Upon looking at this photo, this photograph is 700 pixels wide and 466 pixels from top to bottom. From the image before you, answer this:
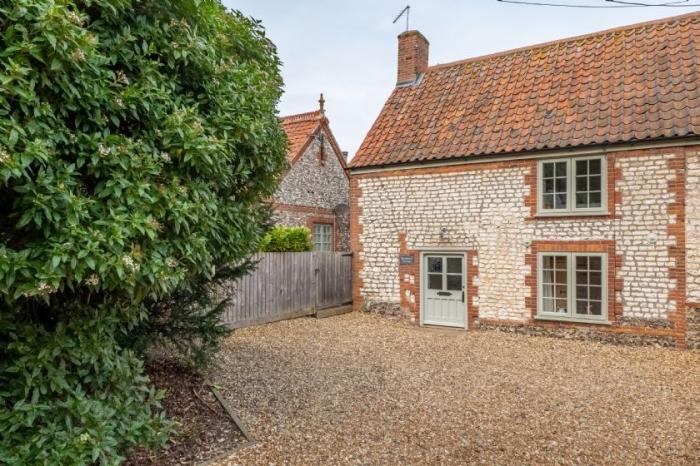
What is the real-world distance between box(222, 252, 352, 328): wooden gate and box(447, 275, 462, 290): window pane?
3.62 meters

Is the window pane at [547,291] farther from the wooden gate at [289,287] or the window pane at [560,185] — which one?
the wooden gate at [289,287]

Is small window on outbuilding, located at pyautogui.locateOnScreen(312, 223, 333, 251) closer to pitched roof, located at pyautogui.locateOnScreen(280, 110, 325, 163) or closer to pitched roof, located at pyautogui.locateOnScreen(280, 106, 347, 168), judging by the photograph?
pitched roof, located at pyautogui.locateOnScreen(280, 106, 347, 168)

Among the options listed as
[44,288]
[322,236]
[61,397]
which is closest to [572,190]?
[61,397]

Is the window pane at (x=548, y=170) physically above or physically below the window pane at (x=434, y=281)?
above

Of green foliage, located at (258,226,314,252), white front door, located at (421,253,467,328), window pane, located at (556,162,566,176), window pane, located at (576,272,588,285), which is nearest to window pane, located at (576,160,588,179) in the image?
window pane, located at (556,162,566,176)

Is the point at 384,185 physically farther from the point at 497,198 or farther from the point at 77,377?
the point at 77,377

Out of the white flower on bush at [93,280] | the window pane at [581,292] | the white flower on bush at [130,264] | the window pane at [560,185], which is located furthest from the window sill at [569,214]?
the white flower on bush at [93,280]

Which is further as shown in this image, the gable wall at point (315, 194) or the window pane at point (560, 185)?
the gable wall at point (315, 194)

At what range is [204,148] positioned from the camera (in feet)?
11.3

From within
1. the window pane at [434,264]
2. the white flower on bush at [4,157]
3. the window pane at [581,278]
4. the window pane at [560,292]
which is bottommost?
the window pane at [560,292]

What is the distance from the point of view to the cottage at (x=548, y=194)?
972 cm

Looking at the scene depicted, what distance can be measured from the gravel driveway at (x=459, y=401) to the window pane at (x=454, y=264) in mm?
2287

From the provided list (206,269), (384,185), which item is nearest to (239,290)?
(384,185)

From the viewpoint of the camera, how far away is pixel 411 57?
15.1 metres
